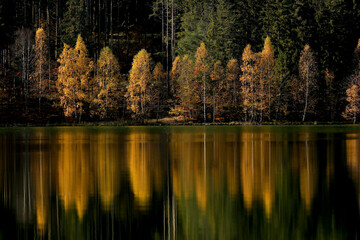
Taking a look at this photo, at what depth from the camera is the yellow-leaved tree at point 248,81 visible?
282 ft

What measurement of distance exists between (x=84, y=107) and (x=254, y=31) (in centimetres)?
3221

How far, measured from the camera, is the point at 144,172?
24562mm

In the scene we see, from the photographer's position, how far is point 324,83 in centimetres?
9319

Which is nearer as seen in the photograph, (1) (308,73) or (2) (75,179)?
(2) (75,179)

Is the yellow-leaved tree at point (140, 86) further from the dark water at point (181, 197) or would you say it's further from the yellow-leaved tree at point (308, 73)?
the dark water at point (181, 197)

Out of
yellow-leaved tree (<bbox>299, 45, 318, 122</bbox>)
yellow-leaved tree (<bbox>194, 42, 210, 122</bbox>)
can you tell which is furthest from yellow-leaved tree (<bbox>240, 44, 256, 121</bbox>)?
yellow-leaved tree (<bbox>299, 45, 318, 122</bbox>)

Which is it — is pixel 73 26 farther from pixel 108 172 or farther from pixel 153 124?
pixel 108 172

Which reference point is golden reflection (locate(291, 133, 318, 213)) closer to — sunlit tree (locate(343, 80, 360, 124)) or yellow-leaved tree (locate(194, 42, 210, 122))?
sunlit tree (locate(343, 80, 360, 124))

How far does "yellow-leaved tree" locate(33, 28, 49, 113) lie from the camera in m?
85.0

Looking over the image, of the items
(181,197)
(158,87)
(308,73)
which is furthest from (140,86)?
(181,197)

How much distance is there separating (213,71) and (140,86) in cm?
1140

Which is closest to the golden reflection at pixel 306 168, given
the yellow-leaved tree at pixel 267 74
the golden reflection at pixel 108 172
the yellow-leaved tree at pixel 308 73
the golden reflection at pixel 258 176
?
the golden reflection at pixel 258 176

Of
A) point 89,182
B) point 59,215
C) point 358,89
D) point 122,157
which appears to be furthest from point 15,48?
point 59,215

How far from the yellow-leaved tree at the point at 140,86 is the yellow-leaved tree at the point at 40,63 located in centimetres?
1248
